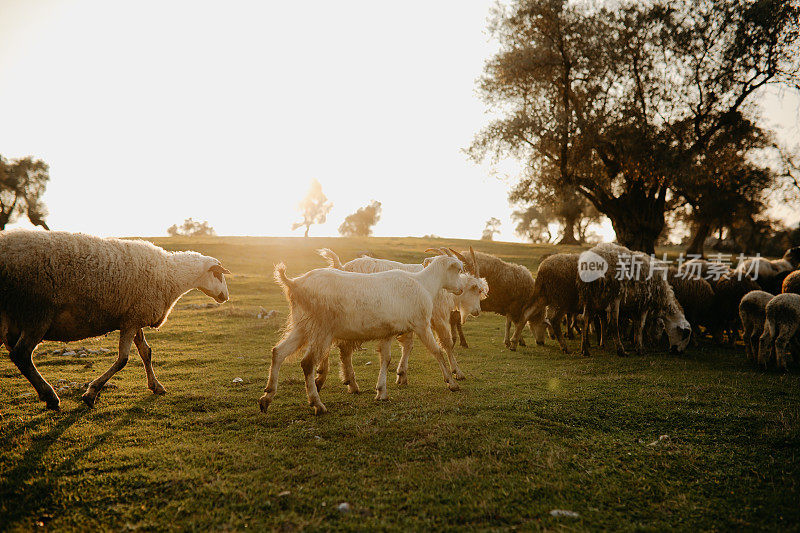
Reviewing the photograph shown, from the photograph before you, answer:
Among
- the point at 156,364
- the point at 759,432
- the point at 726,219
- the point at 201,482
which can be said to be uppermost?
the point at 726,219

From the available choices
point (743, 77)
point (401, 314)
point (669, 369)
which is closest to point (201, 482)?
point (401, 314)

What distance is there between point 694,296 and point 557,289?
198 inches

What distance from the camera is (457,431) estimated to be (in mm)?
5738

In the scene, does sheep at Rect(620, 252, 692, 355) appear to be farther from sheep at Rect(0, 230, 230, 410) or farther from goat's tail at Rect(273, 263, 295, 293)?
sheep at Rect(0, 230, 230, 410)

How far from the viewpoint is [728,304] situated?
1427 cm

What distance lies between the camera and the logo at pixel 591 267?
12531mm

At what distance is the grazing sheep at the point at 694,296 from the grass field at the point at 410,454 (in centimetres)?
533

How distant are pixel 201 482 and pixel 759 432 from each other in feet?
22.3

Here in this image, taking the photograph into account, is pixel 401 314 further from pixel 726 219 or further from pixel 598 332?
pixel 726 219

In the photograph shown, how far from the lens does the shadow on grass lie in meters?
3.96

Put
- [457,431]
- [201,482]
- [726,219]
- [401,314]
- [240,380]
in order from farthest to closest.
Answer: [726,219], [240,380], [401,314], [457,431], [201,482]

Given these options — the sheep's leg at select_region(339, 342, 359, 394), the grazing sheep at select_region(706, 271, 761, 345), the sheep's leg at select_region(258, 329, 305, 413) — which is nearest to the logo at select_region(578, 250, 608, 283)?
the grazing sheep at select_region(706, 271, 761, 345)

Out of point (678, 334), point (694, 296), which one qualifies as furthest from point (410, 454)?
point (694, 296)

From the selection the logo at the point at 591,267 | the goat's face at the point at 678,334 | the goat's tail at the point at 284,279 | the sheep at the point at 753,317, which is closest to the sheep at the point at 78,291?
the goat's tail at the point at 284,279
